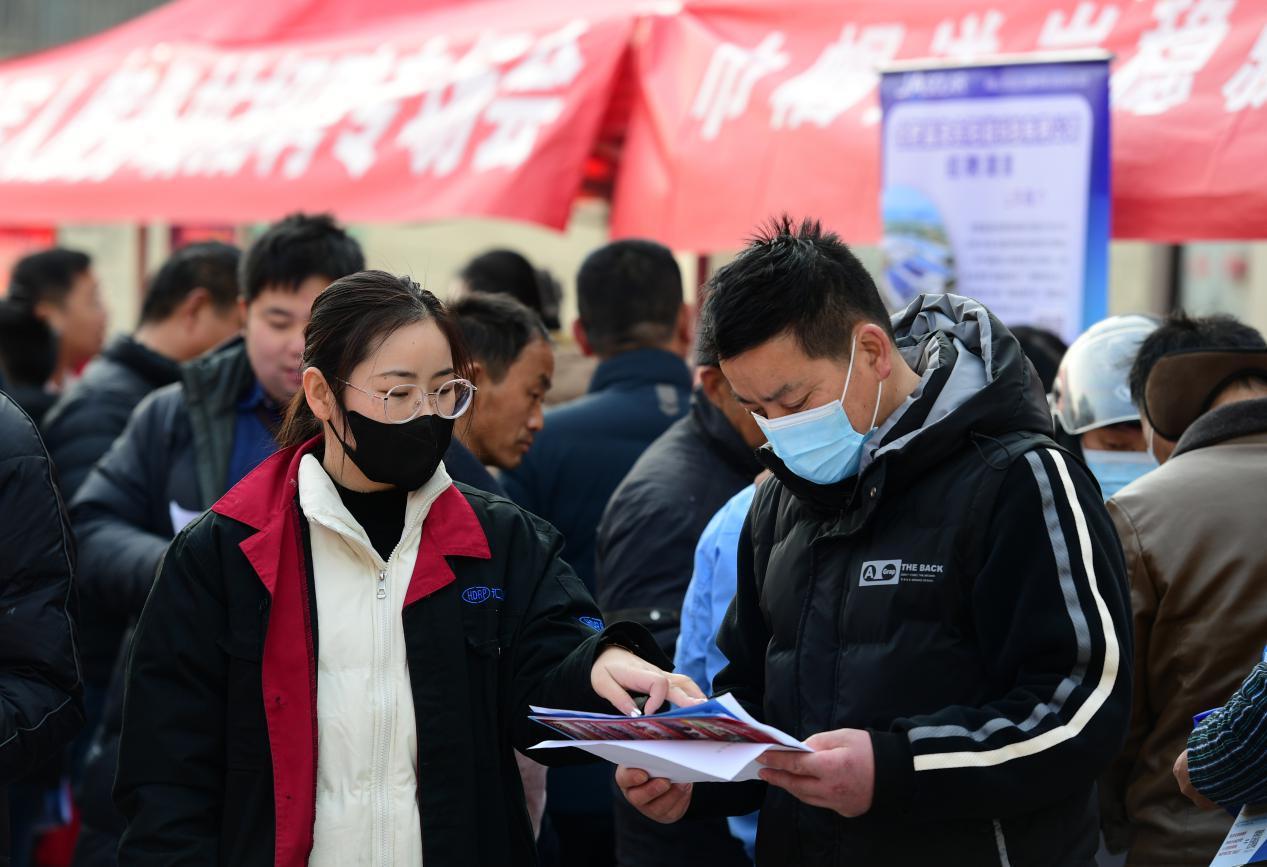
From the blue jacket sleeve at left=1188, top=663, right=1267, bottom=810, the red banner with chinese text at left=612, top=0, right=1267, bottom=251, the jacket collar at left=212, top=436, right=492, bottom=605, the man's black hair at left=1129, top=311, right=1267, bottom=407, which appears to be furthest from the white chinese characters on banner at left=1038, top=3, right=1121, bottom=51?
the jacket collar at left=212, top=436, right=492, bottom=605

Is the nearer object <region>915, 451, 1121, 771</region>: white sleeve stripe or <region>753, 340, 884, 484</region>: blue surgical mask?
<region>915, 451, 1121, 771</region>: white sleeve stripe

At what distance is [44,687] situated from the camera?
8.36 ft

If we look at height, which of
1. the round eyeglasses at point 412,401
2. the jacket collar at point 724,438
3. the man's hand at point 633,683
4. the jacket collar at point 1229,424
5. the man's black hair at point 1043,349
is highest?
the man's black hair at point 1043,349

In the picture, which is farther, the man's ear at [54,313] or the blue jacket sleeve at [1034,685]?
the man's ear at [54,313]

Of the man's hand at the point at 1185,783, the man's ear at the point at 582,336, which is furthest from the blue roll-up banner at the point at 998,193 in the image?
the man's hand at the point at 1185,783

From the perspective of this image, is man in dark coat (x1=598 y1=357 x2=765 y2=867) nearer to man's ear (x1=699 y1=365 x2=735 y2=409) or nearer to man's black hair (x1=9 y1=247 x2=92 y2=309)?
man's ear (x1=699 y1=365 x2=735 y2=409)

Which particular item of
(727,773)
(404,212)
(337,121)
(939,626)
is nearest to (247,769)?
(727,773)

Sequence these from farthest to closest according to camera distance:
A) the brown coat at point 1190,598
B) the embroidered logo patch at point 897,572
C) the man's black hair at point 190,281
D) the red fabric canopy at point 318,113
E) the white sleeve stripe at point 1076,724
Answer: the red fabric canopy at point 318,113, the man's black hair at point 190,281, the brown coat at point 1190,598, the embroidered logo patch at point 897,572, the white sleeve stripe at point 1076,724

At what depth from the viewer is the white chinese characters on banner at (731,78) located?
17.1ft

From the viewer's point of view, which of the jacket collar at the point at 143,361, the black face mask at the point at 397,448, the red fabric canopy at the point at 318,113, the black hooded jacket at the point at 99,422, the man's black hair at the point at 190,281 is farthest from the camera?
the red fabric canopy at the point at 318,113

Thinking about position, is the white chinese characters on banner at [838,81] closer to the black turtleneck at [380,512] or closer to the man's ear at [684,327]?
the man's ear at [684,327]

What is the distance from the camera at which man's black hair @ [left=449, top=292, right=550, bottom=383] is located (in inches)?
146

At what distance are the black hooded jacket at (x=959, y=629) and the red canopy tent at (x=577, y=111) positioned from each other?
2234mm

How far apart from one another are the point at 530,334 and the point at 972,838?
1.98 m
